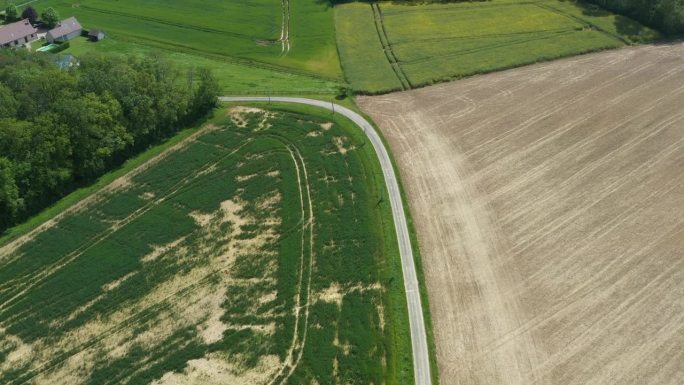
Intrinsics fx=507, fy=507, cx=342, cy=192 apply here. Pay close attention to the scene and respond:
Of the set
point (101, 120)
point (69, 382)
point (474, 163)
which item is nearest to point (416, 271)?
point (474, 163)

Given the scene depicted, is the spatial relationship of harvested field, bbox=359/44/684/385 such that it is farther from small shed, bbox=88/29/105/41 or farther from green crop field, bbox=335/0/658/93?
small shed, bbox=88/29/105/41

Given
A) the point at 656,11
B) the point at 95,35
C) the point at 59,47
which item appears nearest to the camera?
the point at 656,11

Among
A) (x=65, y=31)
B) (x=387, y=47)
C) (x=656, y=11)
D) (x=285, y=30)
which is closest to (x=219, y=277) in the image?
(x=387, y=47)

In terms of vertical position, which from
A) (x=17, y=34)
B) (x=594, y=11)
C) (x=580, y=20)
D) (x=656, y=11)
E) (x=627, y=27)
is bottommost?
(x=17, y=34)

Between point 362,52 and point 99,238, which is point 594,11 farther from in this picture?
point 99,238

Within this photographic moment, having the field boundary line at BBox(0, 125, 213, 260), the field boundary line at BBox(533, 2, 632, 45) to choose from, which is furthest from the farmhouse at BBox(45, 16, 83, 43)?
the field boundary line at BBox(533, 2, 632, 45)

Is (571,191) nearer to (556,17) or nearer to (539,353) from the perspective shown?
(539,353)

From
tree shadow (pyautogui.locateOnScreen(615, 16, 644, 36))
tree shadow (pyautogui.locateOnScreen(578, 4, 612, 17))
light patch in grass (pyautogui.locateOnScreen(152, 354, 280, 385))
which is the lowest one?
light patch in grass (pyautogui.locateOnScreen(152, 354, 280, 385))

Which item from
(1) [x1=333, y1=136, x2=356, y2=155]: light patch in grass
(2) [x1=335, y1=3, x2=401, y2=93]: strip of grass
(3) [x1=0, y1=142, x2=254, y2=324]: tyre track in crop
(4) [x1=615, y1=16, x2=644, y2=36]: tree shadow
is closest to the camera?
(3) [x1=0, y1=142, x2=254, y2=324]: tyre track in crop
